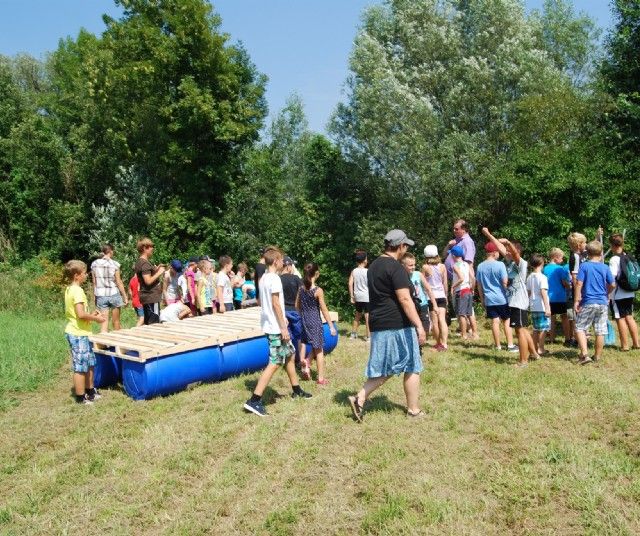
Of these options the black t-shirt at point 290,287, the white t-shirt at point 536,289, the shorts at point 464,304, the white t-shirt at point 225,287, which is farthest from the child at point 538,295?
the white t-shirt at point 225,287

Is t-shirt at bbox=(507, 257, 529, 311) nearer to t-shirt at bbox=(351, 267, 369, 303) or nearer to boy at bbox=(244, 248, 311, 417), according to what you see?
t-shirt at bbox=(351, 267, 369, 303)

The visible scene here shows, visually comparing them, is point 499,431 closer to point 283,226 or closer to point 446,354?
point 446,354

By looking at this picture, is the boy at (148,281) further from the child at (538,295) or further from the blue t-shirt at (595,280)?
the blue t-shirt at (595,280)

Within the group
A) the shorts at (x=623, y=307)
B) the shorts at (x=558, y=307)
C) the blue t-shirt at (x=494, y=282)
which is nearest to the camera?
the blue t-shirt at (x=494, y=282)

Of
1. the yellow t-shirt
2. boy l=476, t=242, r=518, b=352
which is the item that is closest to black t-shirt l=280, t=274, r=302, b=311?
the yellow t-shirt

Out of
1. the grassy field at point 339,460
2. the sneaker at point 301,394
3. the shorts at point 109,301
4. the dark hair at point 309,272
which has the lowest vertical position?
the grassy field at point 339,460

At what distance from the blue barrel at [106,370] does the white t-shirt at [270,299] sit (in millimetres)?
2729

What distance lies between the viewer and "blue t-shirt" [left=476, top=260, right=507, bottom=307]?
8648mm

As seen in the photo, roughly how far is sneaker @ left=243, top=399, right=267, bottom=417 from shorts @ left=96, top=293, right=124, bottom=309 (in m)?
4.54

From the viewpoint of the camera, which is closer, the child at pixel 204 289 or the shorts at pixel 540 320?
the shorts at pixel 540 320

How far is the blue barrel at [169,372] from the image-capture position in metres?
7.28

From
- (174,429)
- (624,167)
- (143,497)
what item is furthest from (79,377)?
(624,167)

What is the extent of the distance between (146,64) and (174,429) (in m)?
17.2

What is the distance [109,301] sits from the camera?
1005 centimetres
